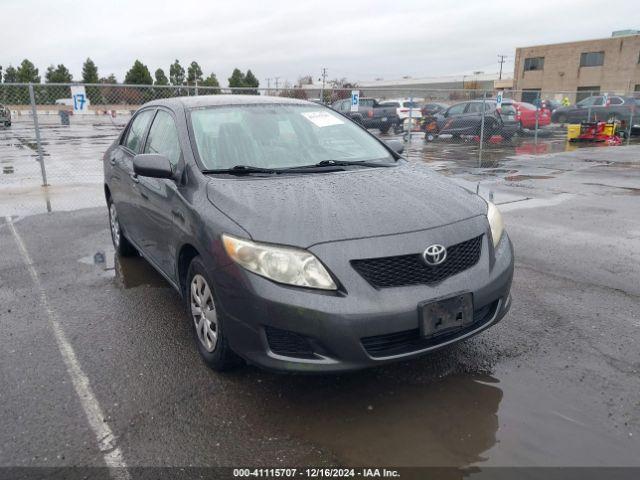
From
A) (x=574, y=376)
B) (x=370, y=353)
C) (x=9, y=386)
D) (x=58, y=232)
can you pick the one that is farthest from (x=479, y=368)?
(x=58, y=232)

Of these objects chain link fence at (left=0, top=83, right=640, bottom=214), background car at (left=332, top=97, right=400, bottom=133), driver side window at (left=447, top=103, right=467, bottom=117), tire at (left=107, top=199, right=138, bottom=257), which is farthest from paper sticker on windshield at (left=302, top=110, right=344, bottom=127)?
background car at (left=332, top=97, right=400, bottom=133)

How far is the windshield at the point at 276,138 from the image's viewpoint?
145 inches

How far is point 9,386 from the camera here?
10.3 ft

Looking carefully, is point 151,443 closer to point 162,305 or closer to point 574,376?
point 162,305

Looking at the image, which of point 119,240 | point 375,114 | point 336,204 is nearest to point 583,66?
point 375,114

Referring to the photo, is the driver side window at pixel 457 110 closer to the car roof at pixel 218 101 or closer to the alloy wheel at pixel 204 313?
the car roof at pixel 218 101

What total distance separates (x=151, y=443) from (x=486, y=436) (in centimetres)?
168

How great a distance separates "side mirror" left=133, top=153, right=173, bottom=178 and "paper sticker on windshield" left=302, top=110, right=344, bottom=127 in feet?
4.46

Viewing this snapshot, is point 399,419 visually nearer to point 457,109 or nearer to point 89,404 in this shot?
point 89,404

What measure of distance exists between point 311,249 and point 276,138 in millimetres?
1563

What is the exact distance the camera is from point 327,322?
255 centimetres

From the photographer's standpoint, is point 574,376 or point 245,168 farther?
point 245,168

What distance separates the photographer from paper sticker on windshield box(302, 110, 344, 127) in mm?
4348

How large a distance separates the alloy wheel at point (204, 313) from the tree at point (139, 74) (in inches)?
2285
